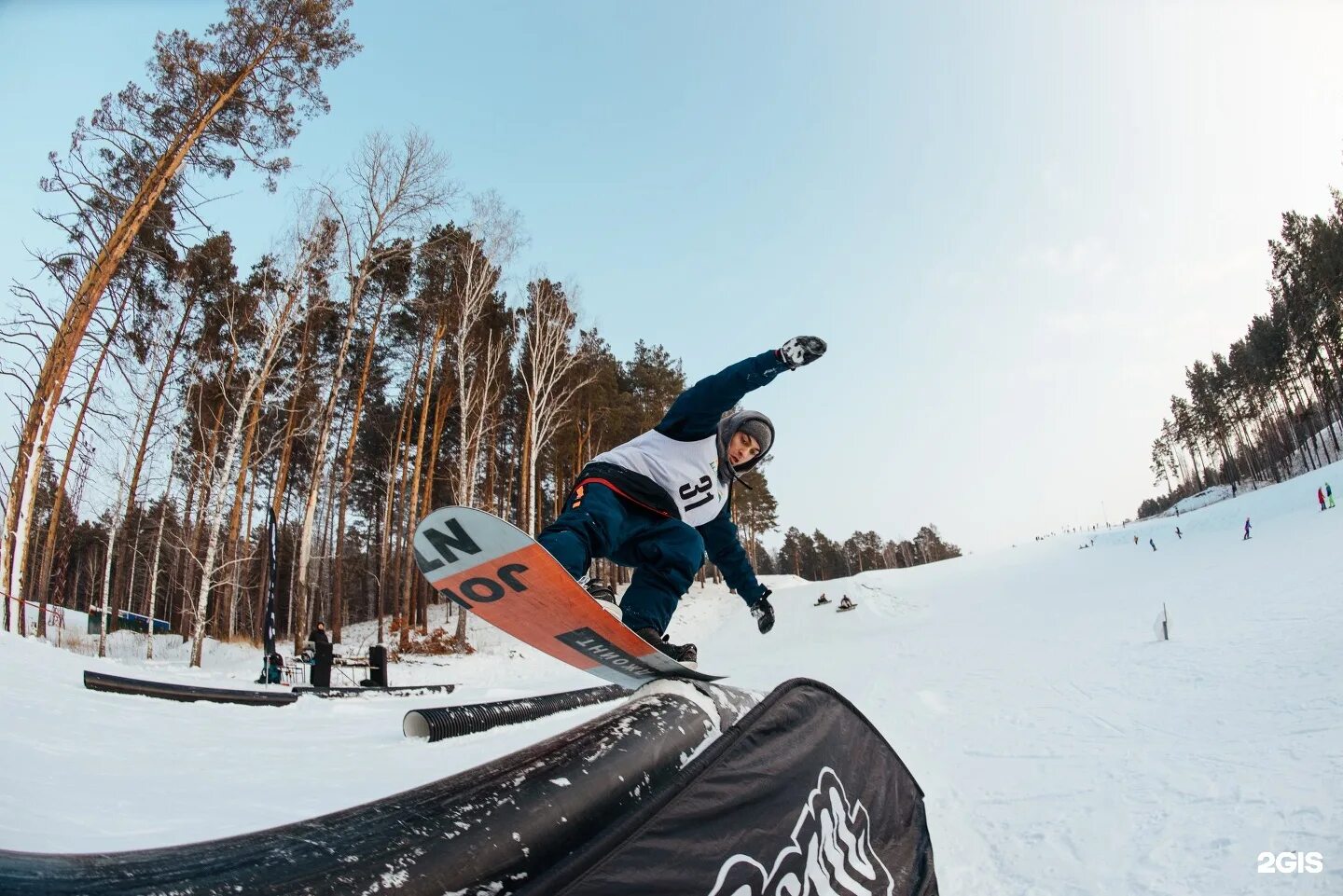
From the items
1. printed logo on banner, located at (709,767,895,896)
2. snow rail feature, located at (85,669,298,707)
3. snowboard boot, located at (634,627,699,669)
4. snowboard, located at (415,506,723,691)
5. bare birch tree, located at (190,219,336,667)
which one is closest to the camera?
printed logo on banner, located at (709,767,895,896)

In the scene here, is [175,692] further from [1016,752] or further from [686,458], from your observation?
[1016,752]

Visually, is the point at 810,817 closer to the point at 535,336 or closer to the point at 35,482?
the point at 35,482

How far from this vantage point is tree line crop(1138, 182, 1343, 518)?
115ft

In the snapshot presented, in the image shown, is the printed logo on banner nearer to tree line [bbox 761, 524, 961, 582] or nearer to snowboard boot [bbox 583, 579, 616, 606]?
snowboard boot [bbox 583, 579, 616, 606]

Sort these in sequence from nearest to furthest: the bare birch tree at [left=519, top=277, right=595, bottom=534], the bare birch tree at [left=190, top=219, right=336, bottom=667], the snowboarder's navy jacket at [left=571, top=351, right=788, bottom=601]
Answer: the snowboarder's navy jacket at [left=571, top=351, right=788, bottom=601], the bare birch tree at [left=190, top=219, right=336, bottom=667], the bare birch tree at [left=519, top=277, right=595, bottom=534]

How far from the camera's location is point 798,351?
2338 mm

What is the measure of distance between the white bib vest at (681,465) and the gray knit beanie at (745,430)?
0.11 feet

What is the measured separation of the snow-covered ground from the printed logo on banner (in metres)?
1.01

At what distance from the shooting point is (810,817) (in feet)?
4.76

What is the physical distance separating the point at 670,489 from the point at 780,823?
142cm

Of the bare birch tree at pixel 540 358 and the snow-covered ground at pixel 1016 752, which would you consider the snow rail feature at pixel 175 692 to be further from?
the bare birch tree at pixel 540 358

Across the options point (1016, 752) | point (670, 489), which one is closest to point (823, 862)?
point (670, 489)

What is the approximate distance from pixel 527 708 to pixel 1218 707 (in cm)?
479

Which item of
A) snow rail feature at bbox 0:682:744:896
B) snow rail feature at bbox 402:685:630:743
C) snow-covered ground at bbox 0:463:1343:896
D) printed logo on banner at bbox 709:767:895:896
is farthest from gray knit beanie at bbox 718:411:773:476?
snow rail feature at bbox 402:685:630:743
